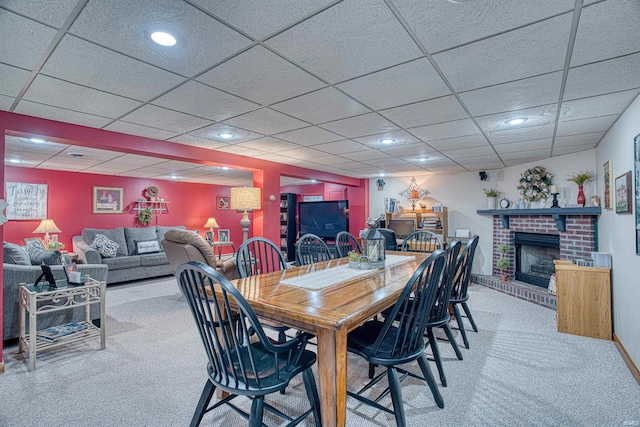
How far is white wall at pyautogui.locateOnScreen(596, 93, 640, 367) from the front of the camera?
238 cm

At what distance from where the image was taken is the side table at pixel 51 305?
249cm

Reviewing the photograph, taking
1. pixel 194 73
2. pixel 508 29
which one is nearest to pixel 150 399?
pixel 194 73

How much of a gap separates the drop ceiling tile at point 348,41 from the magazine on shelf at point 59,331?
296cm

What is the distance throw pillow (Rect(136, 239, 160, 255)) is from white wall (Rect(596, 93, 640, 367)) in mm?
6722

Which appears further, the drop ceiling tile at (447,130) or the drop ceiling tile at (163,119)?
the drop ceiling tile at (447,130)

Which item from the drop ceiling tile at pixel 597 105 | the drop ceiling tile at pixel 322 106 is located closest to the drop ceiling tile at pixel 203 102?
the drop ceiling tile at pixel 322 106

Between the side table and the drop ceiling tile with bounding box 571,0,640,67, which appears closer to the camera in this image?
the drop ceiling tile with bounding box 571,0,640,67

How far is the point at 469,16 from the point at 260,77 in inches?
47.2

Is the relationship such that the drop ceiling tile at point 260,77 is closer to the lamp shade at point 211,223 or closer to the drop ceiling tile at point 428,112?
the drop ceiling tile at point 428,112

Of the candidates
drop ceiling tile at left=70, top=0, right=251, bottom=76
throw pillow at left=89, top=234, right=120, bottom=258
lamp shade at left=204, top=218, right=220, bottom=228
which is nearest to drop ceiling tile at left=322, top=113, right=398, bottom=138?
drop ceiling tile at left=70, top=0, right=251, bottom=76

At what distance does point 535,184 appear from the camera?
16.3 ft

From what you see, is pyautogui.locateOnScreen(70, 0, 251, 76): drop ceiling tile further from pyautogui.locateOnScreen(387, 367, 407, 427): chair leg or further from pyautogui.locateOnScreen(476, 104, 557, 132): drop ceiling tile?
pyautogui.locateOnScreen(476, 104, 557, 132): drop ceiling tile

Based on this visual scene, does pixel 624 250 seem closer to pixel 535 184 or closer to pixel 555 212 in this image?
pixel 555 212

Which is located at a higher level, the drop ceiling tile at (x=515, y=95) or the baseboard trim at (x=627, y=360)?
the drop ceiling tile at (x=515, y=95)
